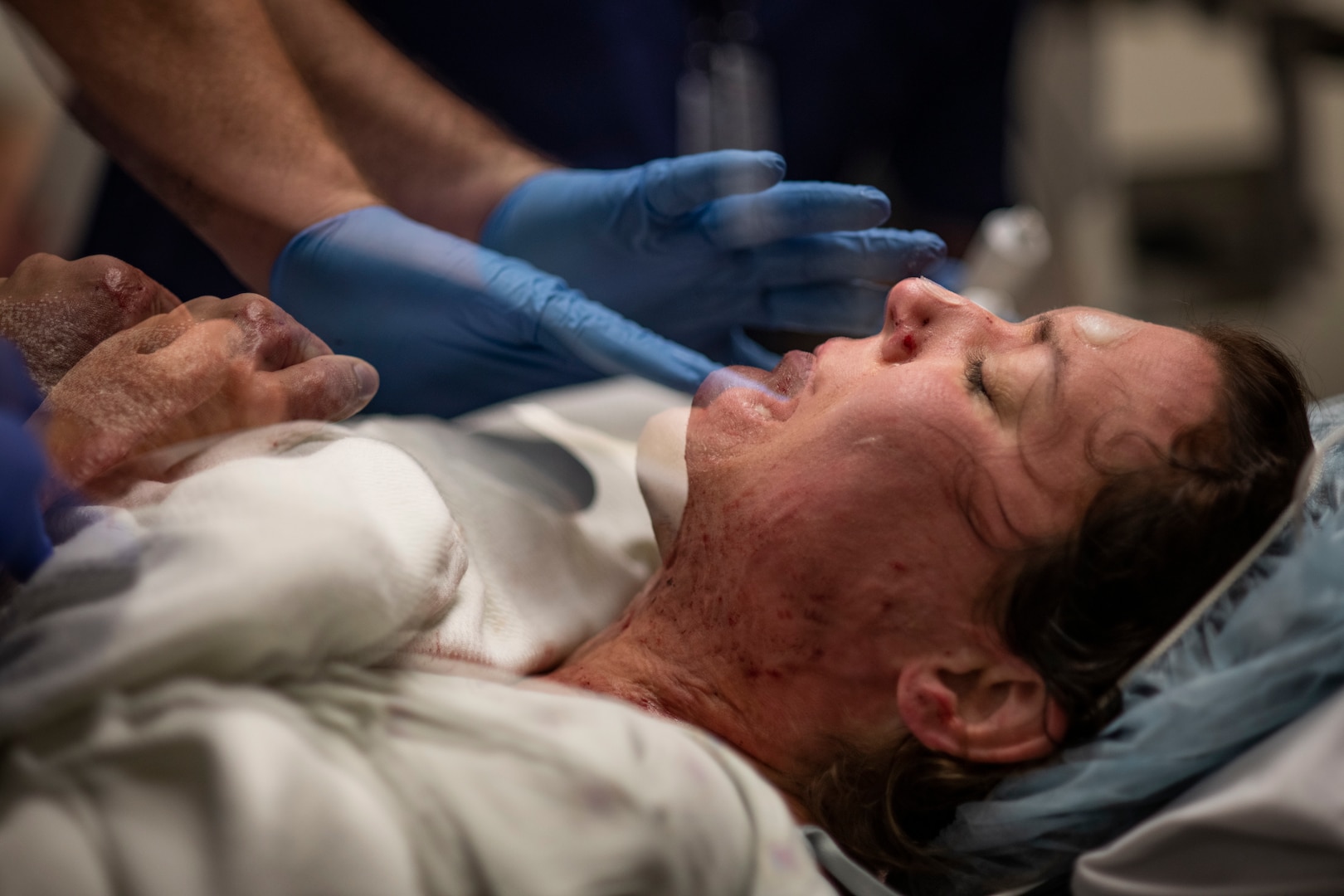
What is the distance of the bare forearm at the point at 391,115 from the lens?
938mm

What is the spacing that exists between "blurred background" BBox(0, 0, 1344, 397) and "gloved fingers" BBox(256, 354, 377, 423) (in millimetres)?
1554

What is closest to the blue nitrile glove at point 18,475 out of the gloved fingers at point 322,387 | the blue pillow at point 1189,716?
the gloved fingers at point 322,387

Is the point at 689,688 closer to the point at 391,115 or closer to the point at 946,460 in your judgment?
the point at 946,460

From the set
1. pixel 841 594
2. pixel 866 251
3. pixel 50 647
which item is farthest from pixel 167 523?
pixel 866 251

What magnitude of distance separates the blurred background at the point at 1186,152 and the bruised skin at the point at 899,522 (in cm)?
127

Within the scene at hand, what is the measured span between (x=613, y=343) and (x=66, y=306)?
0.50 metres

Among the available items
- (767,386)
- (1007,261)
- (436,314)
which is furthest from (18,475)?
(1007,261)

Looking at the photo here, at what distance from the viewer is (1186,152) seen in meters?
2.98

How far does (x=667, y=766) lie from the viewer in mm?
695

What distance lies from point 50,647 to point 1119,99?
3.25 metres

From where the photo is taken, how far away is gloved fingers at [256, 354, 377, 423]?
0.76 metres

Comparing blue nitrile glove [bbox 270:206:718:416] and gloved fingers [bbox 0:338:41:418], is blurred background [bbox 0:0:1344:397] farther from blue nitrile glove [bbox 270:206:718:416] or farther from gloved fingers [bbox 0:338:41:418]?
gloved fingers [bbox 0:338:41:418]

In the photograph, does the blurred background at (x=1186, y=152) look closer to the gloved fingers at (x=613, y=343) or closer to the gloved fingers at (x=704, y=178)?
the gloved fingers at (x=704, y=178)

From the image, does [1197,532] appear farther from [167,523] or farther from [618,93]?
[618,93]
